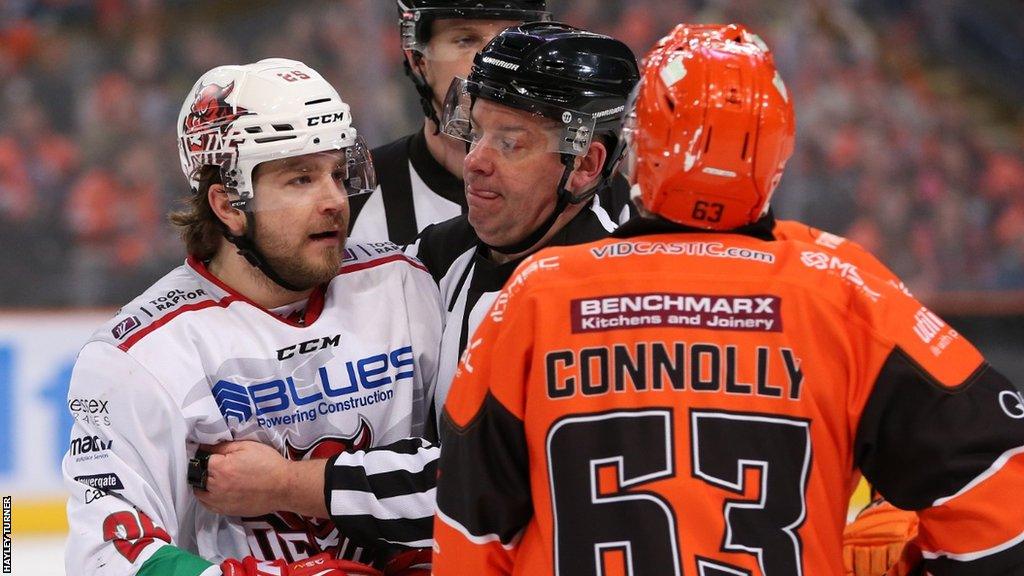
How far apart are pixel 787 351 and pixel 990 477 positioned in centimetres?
27

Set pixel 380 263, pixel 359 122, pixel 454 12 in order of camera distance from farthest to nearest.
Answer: pixel 359 122 < pixel 454 12 < pixel 380 263

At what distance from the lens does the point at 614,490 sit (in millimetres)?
1565

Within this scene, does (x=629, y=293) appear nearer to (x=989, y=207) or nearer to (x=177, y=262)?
(x=177, y=262)

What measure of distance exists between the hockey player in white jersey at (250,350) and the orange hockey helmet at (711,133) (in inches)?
31.4

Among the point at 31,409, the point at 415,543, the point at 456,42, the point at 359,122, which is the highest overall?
the point at 456,42

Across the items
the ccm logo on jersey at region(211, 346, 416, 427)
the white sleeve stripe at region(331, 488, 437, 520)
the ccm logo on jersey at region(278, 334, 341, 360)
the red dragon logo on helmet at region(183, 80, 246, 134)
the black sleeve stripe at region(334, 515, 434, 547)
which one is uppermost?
the red dragon logo on helmet at region(183, 80, 246, 134)

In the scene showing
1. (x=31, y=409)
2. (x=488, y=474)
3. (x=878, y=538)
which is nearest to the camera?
(x=488, y=474)

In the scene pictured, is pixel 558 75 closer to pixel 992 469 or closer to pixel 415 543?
pixel 415 543

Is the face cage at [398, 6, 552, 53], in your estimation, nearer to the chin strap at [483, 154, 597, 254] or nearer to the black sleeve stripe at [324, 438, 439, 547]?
the chin strap at [483, 154, 597, 254]

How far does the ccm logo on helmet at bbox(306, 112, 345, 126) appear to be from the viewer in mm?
2240

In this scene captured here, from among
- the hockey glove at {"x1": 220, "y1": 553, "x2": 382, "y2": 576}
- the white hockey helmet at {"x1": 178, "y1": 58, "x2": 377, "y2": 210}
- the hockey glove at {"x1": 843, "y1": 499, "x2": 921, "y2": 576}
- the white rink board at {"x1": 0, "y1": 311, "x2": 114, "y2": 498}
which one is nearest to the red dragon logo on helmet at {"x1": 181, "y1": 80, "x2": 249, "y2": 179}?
the white hockey helmet at {"x1": 178, "y1": 58, "x2": 377, "y2": 210}

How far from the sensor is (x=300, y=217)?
7.45 ft

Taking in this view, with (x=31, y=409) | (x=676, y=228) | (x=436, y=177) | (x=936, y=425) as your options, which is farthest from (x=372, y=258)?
(x=31, y=409)

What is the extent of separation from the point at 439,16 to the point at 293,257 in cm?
97
